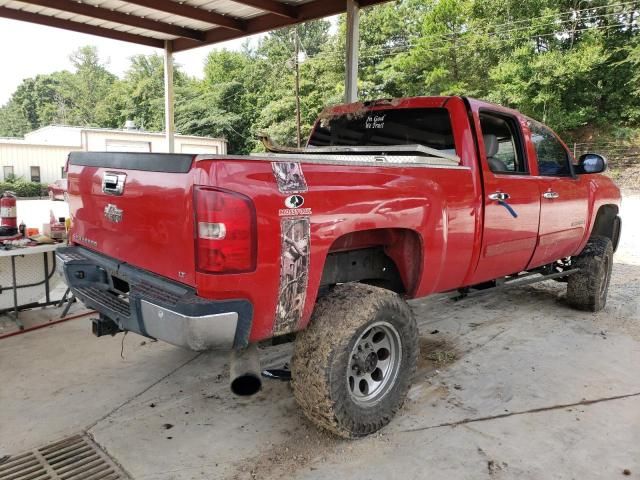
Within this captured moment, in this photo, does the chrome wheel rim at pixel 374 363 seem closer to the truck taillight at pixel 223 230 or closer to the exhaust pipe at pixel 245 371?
the exhaust pipe at pixel 245 371

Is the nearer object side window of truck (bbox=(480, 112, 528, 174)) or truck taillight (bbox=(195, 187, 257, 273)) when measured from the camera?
truck taillight (bbox=(195, 187, 257, 273))

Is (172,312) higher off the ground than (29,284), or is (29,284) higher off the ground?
(172,312)

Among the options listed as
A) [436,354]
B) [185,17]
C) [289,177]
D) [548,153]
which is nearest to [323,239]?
[289,177]

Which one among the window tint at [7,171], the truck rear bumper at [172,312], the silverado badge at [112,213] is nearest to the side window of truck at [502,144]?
the truck rear bumper at [172,312]

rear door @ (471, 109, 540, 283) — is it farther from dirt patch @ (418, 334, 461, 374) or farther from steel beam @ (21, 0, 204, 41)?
steel beam @ (21, 0, 204, 41)

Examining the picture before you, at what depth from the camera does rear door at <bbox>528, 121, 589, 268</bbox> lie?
181 inches

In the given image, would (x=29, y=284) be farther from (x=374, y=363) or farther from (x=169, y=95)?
(x=169, y=95)

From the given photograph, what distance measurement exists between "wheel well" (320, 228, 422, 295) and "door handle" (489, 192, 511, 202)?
902 millimetres

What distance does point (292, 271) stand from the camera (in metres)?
2.55

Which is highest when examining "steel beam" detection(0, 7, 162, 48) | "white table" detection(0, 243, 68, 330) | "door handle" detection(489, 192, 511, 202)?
"steel beam" detection(0, 7, 162, 48)

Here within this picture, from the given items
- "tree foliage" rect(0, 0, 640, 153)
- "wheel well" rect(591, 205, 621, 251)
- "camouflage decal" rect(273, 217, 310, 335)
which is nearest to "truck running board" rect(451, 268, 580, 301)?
"wheel well" rect(591, 205, 621, 251)

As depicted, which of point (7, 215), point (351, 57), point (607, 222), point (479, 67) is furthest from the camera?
point (479, 67)

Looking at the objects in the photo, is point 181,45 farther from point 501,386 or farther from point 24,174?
point 24,174

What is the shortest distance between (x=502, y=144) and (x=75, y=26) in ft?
25.5
